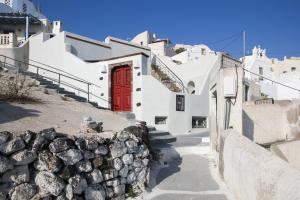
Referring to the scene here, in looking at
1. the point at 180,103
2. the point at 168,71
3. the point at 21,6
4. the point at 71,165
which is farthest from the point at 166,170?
the point at 21,6

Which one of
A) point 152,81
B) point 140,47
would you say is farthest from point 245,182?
point 140,47

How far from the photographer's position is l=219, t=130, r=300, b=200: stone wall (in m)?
3.49

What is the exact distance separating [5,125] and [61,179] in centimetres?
174

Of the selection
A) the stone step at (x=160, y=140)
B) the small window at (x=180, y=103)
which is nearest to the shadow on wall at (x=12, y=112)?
the stone step at (x=160, y=140)

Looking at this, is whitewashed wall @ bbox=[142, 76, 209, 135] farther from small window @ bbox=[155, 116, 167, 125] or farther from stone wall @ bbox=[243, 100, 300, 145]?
stone wall @ bbox=[243, 100, 300, 145]

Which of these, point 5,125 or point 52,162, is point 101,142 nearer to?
point 52,162

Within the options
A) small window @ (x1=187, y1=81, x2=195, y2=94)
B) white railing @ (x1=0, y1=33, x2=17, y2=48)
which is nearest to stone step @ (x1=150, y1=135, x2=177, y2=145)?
small window @ (x1=187, y1=81, x2=195, y2=94)

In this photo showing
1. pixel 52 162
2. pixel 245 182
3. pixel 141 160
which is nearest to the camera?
pixel 245 182

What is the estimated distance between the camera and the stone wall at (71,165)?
5070 millimetres

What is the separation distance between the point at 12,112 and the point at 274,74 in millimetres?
44763

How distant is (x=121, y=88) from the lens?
569 inches

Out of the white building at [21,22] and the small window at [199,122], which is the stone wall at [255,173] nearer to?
the small window at [199,122]

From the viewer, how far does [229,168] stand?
641cm

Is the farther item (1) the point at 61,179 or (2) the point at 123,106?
(2) the point at 123,106
